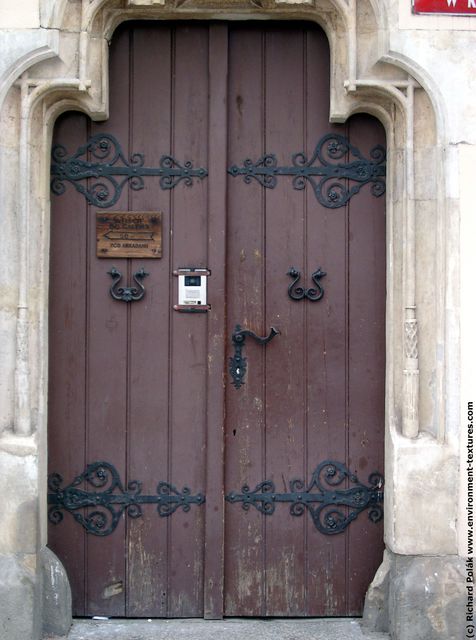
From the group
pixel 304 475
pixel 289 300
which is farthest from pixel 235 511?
pixel 289 300

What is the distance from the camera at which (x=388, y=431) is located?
4.79 metres

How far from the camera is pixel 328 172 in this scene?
500cm

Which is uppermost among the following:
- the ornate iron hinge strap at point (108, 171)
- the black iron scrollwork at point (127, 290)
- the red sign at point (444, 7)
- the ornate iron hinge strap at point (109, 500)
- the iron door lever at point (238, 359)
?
the red sign at point (444, 7)

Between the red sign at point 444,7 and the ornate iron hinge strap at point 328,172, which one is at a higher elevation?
the red sign at point 444,7

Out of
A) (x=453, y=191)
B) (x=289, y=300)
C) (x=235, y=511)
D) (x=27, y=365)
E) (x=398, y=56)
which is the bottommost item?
(x=235, y=511)

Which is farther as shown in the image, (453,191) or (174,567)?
(174,567)

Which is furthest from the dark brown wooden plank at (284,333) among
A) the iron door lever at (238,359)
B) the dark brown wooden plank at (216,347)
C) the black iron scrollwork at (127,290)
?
the black iron scrollwork at (127,290)

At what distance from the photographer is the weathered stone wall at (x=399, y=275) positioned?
181 inches

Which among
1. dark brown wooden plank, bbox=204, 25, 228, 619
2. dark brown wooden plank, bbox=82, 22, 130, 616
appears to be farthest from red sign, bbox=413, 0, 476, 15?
dark brown wooden plank, bbox=82, 22, 130, 616

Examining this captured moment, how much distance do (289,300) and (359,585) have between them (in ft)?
4.97

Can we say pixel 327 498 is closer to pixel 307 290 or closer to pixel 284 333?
pixel 284 333

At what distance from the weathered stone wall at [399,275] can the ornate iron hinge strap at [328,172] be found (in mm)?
250

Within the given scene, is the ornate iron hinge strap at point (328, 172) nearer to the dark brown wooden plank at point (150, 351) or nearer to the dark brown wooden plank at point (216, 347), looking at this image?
the dark brown wooden plank at point (216, 347)

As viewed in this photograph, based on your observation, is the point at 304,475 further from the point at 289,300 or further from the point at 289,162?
the point at 289,162
